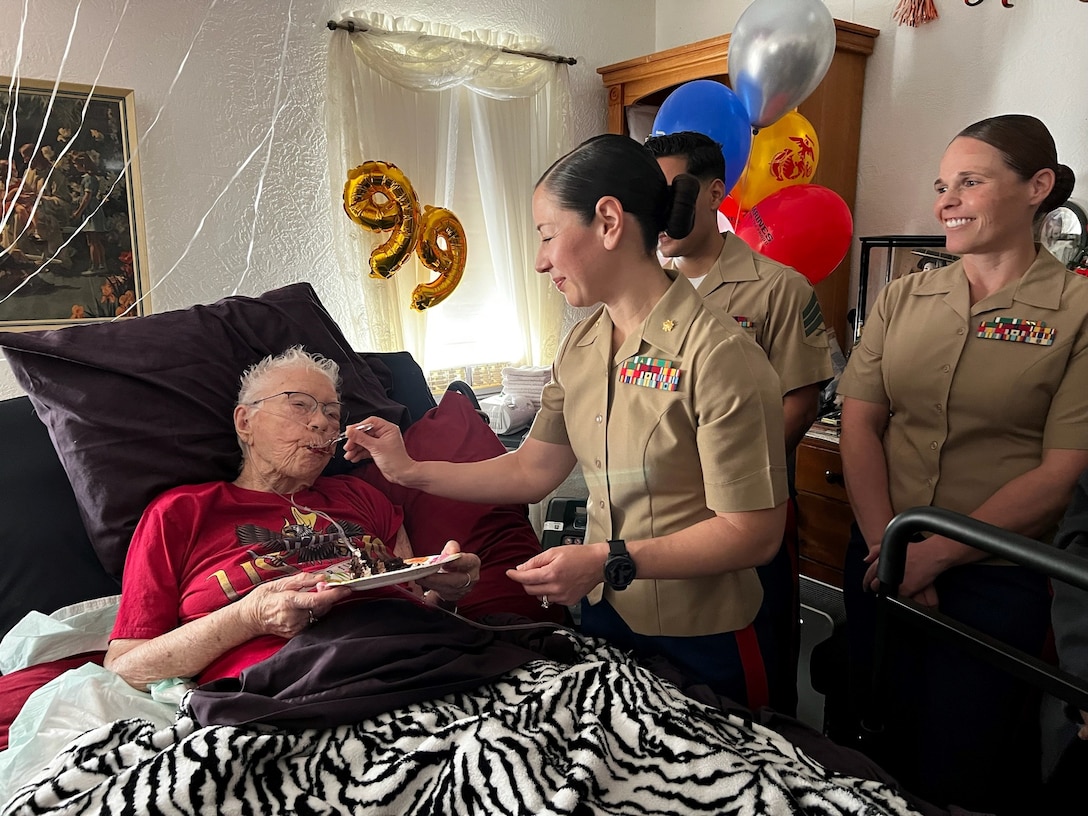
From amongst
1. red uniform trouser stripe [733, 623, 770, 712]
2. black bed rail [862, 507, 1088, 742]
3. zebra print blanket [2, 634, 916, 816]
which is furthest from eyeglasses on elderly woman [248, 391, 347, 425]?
black bed rail [862, 507, 1088, 742]

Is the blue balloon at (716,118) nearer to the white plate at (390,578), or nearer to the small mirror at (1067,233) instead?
the small mirror at (1067,233)

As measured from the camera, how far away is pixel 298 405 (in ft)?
5.09

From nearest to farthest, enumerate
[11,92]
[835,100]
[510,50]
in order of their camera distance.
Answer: [11,92] < [835,100] < [510,50]

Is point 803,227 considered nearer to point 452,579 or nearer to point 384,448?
point 384,448

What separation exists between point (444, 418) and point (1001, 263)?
123 centimetres

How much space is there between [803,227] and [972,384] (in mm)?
1015

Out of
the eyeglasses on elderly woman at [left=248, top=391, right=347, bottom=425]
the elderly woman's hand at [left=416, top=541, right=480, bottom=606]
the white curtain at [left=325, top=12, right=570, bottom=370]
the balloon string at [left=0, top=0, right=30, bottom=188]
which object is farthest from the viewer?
the white curtain at [left=325, top=12, right=570, bottom=370]

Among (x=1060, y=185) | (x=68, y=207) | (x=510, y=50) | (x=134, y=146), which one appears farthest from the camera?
(x=510, y=50)

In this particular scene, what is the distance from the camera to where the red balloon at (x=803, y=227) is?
2348mm

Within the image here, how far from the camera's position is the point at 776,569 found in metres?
1.63

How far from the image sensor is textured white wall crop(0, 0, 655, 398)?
2291 mm

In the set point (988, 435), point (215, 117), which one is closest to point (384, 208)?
point (215, 117)

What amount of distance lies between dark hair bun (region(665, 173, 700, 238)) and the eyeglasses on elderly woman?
0.77m

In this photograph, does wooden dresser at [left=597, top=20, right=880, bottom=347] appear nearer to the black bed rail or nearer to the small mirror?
the small mirror
